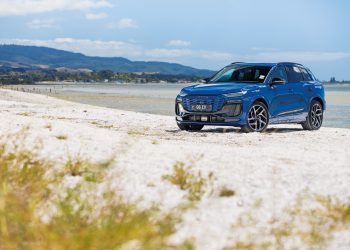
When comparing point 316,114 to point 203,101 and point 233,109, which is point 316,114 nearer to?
point 233,109

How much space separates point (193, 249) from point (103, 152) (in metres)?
3.84

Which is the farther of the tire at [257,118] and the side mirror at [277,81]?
the side mirror at [277,81]

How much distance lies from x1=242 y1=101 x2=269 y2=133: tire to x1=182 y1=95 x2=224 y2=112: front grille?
2.50 feet

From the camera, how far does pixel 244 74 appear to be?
17031mm

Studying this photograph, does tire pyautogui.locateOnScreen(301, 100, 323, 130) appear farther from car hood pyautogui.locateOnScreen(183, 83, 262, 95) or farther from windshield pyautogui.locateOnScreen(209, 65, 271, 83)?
car hood pyautogui.locateOnScreen(183, 83, 262, 95)

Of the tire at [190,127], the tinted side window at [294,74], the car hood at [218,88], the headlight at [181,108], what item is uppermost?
the tinted side window at [294,74]

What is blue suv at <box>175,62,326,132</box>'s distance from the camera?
15.6 m

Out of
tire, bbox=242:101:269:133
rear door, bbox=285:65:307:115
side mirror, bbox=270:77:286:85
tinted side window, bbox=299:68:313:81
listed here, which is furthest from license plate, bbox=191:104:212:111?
tinted side window, bbox=299:68:313:81

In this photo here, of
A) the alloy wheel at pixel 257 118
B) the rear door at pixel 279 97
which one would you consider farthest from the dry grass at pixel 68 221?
the rear door at pixel 279 97

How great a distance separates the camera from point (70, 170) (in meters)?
7.64

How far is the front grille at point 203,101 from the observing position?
51.2ft

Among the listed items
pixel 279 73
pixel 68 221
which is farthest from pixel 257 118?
pixel 68 221

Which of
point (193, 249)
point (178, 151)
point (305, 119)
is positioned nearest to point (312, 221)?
point (193, 249)

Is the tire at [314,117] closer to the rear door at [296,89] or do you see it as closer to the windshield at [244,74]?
the rear door at [296,89]
